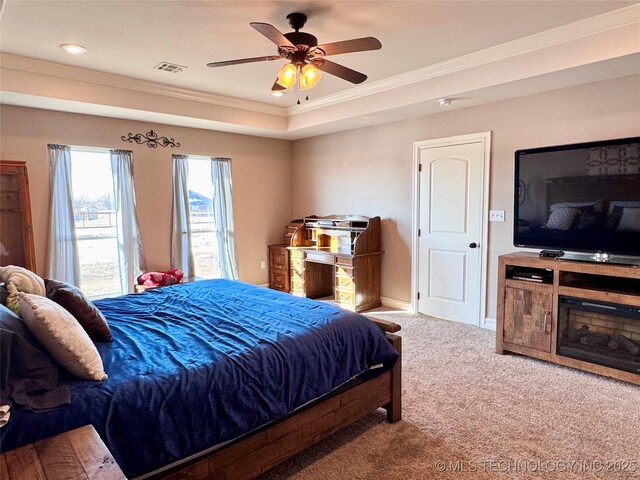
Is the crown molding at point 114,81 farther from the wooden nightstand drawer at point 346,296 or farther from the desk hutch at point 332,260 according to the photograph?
the wooden nightstand drawer at point 346,296

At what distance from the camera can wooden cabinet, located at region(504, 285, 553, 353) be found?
128 inches

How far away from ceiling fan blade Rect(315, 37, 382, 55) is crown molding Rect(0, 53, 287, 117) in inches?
98.8

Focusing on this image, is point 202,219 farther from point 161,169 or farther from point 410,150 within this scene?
point 410,150

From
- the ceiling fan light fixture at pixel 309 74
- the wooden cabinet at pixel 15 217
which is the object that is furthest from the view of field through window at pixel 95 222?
the ceiling fan light fixture at pixel 309 74

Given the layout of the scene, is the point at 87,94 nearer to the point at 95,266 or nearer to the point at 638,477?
the point at 95,266

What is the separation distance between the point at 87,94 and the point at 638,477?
16.7 ft

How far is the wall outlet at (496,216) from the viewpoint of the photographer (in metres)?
4.05

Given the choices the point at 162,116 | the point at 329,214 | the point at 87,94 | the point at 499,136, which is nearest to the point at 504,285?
the point at 499,136

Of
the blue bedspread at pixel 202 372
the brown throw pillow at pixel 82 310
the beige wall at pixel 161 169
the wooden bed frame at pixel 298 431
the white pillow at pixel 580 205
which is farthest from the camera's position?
the beige wall at pixel 161 169

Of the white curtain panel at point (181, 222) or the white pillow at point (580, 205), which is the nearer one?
the white pillow at point (580, 205)

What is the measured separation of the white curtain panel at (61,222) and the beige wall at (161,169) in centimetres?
7

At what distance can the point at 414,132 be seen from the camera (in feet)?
15.6

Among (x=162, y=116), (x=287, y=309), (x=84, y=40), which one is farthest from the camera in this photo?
(x=162, y=116)

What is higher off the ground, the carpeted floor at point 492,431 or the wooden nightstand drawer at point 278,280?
the wooden nightstand drawer at point 278,280
